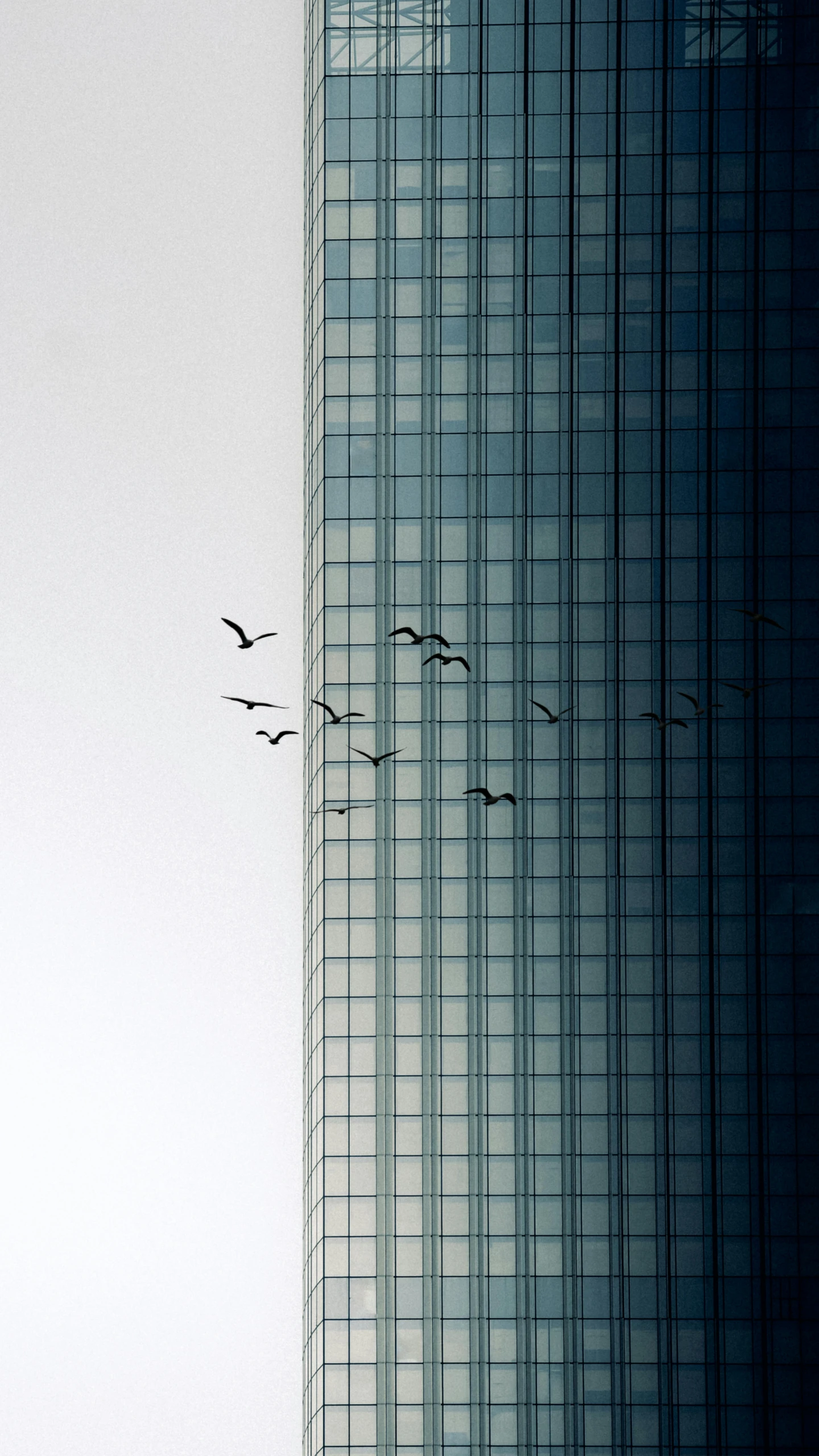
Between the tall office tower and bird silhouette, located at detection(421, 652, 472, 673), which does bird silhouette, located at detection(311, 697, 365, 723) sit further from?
bird silhouette, located at detection(421, 652, 472, 673)

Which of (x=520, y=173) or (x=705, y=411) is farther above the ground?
(x=520, y=173)

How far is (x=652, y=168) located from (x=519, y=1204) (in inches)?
262

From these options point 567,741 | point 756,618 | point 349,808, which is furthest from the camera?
point 349,808

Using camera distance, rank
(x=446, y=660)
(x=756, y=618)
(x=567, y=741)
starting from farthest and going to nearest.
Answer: (x=567, y=741), (x=446, y=660), (x=756, y=618)

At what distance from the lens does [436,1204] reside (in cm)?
855

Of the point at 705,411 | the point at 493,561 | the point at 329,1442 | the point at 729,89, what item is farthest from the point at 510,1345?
the point at 729,89

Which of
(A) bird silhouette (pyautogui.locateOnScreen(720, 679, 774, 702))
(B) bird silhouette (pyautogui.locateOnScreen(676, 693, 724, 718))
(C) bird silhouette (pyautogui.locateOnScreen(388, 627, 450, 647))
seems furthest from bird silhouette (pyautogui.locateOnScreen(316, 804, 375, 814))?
(A) bird silhouette (pyautogui.locateOnScreen(720, 679, 774, 702))

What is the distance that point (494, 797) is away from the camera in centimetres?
851

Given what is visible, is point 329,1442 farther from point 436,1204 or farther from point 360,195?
point 360,195

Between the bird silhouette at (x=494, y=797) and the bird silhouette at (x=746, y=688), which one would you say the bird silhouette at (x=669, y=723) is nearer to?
the bird silhouette at (x=746, y=688)

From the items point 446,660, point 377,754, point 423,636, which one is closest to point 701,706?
point 446,660

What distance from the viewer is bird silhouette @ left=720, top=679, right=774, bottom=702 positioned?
838 cm

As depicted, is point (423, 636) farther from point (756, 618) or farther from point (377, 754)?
point (756, 618)

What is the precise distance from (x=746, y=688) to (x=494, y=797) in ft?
5.68
